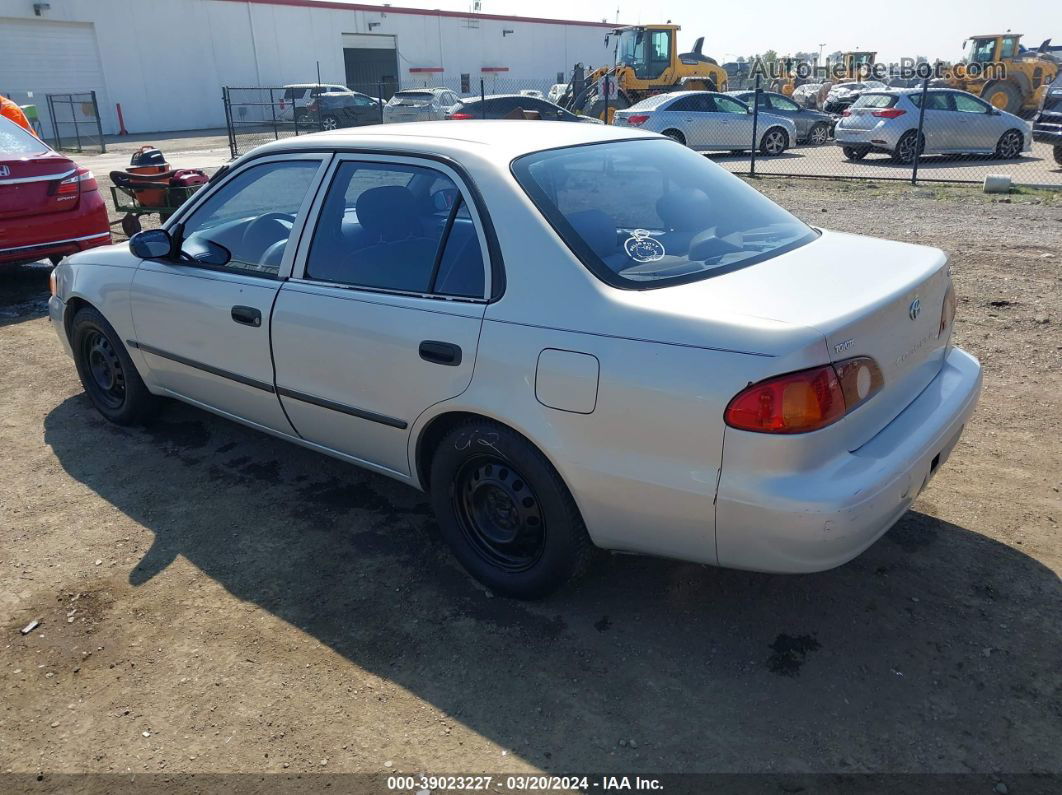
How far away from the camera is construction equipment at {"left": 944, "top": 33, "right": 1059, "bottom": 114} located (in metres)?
25.2

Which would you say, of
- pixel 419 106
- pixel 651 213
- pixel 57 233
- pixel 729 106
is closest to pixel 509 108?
pixel 729 106

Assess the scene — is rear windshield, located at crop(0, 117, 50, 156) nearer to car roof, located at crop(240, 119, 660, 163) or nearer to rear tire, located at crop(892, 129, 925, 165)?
car roof, located at crop(240, 119, 660, 163)

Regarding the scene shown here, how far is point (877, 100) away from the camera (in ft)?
53.9

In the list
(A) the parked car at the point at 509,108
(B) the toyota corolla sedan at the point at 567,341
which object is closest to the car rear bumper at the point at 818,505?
(B) the toyota corolla sedan at the point at 567,341

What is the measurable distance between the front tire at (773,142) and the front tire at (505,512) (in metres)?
17.6

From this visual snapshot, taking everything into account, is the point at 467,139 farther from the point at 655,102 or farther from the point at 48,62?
the point at 48,62

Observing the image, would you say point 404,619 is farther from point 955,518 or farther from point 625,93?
point 625,93

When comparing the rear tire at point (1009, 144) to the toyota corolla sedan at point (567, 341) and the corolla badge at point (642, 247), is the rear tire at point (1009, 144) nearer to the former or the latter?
the toyota corolla sedan at point (567, 341)

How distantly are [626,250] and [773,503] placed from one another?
1023 mm

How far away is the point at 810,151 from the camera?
20531 millimetres

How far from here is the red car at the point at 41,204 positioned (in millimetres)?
7277

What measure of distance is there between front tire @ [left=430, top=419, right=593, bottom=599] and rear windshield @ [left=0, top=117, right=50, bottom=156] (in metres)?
6.54

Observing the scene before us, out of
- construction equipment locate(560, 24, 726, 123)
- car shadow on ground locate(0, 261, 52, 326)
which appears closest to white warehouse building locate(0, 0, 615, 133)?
construction equipment locate(560, 24, 726, 123)

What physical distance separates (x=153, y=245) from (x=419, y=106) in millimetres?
23252
